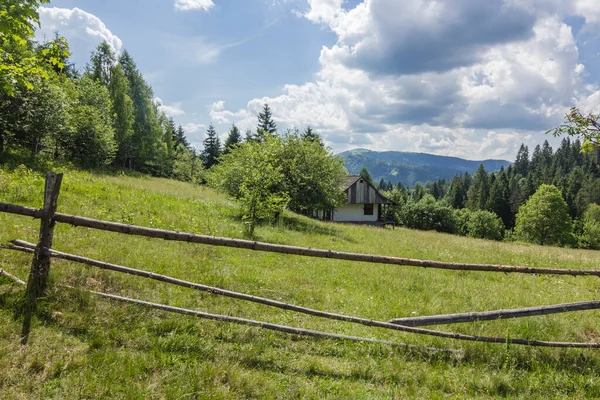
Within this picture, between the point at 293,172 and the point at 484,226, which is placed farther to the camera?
the point at 484,226

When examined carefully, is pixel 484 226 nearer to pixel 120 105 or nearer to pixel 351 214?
pixel 351 214

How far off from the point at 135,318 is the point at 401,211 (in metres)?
71.3

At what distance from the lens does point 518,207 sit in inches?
3201

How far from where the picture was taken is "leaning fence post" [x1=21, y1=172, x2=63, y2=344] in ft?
13.7

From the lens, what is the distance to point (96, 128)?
86.7 feet

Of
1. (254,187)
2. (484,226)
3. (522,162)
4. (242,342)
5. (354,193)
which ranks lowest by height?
(484,226)

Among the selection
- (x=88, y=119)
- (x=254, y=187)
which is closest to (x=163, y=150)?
(x=88, y=119)

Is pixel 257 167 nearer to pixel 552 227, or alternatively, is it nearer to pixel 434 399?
pixel 434 399

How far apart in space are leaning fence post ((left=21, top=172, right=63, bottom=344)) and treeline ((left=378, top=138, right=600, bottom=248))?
53.7 metres

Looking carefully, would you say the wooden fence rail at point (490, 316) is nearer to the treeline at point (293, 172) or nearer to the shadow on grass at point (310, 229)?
the shadow on grass at point (310, 229)

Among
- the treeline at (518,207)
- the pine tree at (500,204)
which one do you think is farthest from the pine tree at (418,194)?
the pine tree at (500,204)

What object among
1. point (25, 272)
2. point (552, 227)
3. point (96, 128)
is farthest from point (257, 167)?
point (552, 227)

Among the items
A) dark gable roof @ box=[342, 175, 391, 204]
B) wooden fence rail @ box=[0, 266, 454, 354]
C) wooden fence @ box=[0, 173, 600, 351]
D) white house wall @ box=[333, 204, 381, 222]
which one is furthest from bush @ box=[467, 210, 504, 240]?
wooden fence rail @ box=[0, 266, 454, 354]

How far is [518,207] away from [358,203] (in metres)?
63.1
